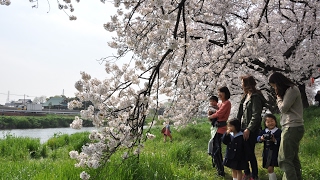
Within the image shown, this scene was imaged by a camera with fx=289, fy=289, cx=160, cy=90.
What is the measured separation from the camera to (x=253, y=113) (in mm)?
3570

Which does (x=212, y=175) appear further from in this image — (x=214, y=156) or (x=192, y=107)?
(x=192, y=107)

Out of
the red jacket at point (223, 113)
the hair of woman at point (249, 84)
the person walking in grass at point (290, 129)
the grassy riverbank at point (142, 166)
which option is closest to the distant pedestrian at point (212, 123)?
the red jacket at point (223, 113)

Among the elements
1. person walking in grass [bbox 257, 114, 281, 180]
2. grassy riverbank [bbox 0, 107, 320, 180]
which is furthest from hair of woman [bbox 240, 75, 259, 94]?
grassy riverbank [bbox 0, 107, 320, 180]

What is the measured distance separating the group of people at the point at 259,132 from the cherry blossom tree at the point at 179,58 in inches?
32.8

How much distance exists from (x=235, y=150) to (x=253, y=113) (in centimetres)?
51

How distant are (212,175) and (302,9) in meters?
8.43

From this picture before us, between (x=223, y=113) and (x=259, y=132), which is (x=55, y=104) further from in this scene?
(x=259, y=132)

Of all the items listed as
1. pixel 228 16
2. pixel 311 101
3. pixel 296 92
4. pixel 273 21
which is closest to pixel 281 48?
pixel 273 21

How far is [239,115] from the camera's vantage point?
13.4ft

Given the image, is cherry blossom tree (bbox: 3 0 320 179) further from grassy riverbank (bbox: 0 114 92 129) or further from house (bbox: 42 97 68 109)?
house (bbox: 42 97 68 109)

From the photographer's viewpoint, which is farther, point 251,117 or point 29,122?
point 29,122

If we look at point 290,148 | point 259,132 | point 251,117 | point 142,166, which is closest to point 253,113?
point 251,117

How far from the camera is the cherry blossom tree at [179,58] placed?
2738 millimetres

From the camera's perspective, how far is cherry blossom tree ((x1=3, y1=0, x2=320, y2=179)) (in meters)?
2.74
